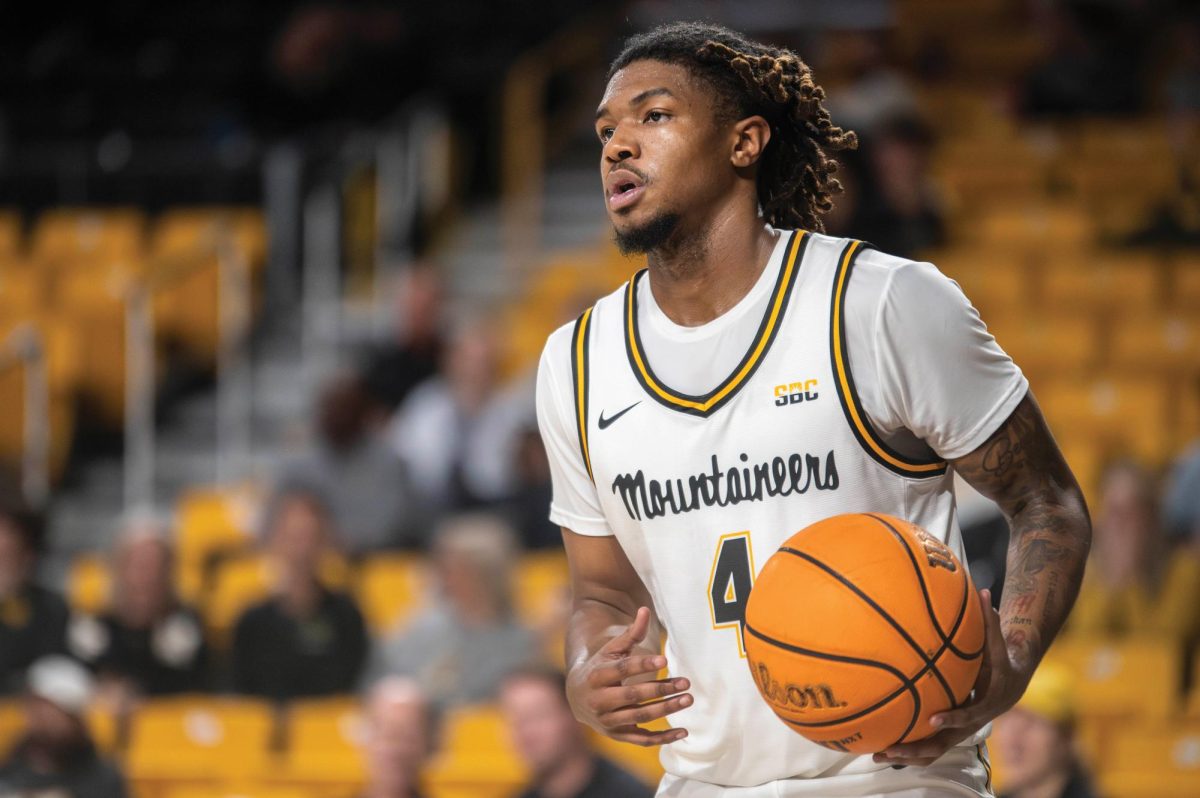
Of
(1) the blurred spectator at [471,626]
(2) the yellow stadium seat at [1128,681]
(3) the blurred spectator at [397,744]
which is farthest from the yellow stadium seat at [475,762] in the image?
(2) the yellow stadium seat at [1128,681]

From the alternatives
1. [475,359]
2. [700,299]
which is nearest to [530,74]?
[475,359]

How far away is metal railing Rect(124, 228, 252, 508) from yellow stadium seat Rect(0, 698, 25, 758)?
2009mm

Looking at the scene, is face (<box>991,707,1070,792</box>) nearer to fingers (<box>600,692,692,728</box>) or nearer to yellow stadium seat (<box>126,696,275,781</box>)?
fingers (<box>600,692,692,728</box>)

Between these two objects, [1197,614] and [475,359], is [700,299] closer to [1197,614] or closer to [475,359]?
[1197,614]

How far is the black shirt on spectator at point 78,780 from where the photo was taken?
6.26 m

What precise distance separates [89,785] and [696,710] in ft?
13.1

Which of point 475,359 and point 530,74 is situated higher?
point 530,74

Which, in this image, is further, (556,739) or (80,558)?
(80,558)

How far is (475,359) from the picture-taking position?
7758mm

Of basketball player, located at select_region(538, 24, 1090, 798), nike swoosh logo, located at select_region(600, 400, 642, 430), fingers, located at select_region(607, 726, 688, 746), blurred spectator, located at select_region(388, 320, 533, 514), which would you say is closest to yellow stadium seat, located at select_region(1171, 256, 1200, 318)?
blurred spectator, located at select_region(388, 320, 533, 514)

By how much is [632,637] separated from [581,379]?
1.82 ft

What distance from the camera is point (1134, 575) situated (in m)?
6.21

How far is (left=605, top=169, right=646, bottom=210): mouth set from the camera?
2.88 metres

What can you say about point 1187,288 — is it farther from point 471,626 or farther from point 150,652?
point 150,652
